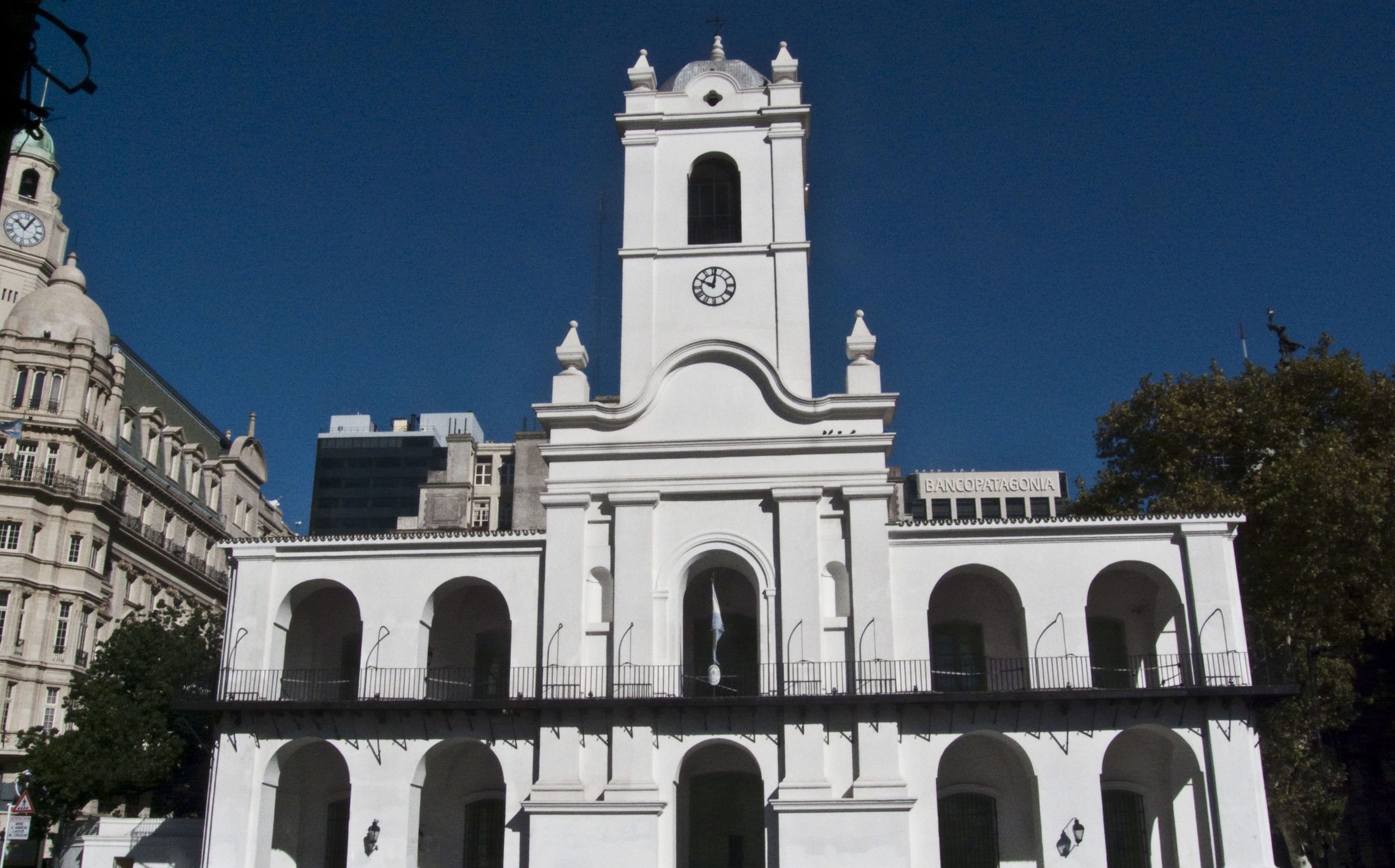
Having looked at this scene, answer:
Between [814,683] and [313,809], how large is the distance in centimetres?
1336

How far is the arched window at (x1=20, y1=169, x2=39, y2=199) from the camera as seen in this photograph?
57.8 m

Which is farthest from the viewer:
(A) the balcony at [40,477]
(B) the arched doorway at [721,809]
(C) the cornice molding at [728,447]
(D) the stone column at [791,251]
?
(A) the balcony at [40,477]

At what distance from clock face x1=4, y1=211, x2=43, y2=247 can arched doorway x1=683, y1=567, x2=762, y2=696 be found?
39528mm

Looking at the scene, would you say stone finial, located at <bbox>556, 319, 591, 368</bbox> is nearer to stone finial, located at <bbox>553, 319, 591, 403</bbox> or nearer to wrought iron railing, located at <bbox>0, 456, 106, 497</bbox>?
stone finial, located at <bbox>553, 319, 591, 403</bbox>

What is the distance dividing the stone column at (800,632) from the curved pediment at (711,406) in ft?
6.15

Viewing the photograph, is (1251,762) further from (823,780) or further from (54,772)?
(54,772)

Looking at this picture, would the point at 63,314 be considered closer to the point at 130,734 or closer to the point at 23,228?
the point at 23,228

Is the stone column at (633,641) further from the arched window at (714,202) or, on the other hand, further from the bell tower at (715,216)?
the arched window at (714,202)

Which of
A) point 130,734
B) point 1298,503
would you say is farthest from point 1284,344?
point 130,734

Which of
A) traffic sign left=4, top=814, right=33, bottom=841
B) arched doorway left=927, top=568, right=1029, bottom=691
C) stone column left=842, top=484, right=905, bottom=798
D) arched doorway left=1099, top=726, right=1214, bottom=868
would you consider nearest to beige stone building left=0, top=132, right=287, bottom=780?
traffic sign left=4, top=814, right=33, bottom=841

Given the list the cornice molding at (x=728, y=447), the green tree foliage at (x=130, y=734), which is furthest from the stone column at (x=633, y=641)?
the green tree foliage at (x=130, y=734)

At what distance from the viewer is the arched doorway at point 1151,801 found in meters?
29.1

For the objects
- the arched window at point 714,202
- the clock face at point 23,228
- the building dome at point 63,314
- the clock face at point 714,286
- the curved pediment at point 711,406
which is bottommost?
the curved pediment at point 711,406

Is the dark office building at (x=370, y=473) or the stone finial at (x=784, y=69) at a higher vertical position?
the dark office building at (x=370, y=473)
